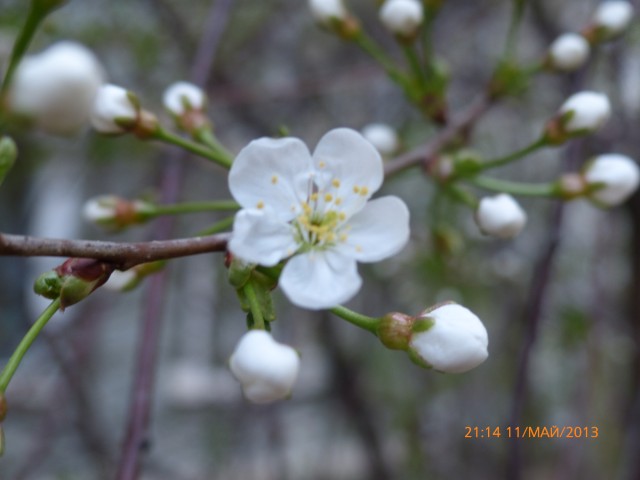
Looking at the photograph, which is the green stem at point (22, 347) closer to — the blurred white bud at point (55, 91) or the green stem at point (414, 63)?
the blurred white bud at point (55, 91)

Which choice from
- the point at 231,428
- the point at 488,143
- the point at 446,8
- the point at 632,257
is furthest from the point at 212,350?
the point at 632,257

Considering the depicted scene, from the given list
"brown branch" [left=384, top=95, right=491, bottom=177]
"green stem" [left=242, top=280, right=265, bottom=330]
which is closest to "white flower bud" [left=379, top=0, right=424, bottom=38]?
"brown branch" [left=384, top=95, right=491, bottom=177]

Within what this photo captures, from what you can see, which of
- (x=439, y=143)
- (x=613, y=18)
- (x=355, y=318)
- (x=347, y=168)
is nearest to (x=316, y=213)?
(x=347, y=168)

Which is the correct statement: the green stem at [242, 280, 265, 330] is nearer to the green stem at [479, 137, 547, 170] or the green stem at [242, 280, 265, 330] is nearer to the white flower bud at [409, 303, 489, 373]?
the white flower bud at [409, 303, 489, 373]

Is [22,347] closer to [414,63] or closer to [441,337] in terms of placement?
[441,337]

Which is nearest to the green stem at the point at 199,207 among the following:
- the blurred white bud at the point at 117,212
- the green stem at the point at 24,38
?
the blurred white bud at the point at 117,212

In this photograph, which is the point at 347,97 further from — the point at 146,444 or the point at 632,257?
the point at 146,444

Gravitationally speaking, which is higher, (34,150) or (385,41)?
(385,41)
